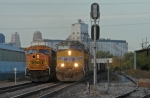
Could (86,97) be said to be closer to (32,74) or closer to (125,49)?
(32,74)

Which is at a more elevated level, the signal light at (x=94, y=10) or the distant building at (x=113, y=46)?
the distant building at (x=113, y=46)

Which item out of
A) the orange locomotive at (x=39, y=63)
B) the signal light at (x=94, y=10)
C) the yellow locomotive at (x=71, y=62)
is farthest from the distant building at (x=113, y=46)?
the signal light at (x=94, y=10)

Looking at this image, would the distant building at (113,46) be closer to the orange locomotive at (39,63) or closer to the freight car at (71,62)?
the orange locomotive at (39,63)

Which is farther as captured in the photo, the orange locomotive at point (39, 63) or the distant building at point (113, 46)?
the distant building at point (113, 46)

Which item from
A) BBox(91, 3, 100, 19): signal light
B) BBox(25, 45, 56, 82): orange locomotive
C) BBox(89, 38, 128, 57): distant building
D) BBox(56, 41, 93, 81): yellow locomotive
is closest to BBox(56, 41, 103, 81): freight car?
BBox(56, 41, 93, 81): yellow locomotive

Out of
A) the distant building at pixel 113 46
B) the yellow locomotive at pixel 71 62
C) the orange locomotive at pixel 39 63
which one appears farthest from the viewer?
the distant building at pixel 113 46

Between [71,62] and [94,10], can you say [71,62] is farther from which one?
[94,10]

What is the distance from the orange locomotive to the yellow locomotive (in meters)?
1.54

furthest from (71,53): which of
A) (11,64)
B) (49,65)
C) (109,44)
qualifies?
(109,44)

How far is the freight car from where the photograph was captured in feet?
84.8

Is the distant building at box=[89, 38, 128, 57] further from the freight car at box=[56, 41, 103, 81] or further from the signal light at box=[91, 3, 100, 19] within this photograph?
the signal light at box=[91, 3, 100, 19]

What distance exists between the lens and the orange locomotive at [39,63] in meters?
27.5

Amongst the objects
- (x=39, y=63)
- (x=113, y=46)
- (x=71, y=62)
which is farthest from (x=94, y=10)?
Result: (x=113, y=46)

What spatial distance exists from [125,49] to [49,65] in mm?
134825
